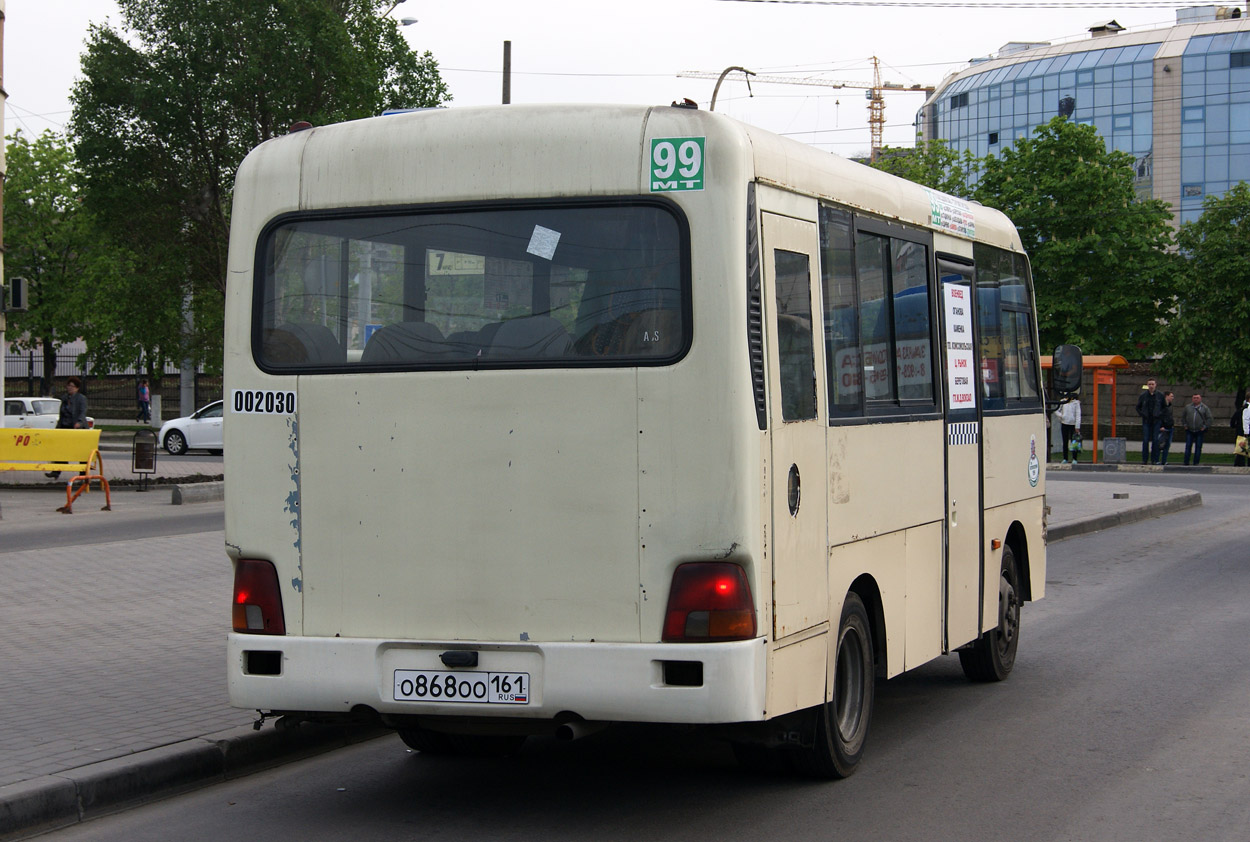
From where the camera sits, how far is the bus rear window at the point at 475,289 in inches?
219

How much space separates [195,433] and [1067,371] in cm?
3149

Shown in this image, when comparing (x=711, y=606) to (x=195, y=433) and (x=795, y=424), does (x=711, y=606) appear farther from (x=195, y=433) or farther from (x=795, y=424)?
(x=195, y=433)

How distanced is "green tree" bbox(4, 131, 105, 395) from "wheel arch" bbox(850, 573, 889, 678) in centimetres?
4884

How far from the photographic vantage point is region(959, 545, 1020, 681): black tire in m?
8.98

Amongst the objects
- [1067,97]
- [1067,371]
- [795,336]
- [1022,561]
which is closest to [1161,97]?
[1067,97]

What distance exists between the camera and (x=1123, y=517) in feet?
69.4

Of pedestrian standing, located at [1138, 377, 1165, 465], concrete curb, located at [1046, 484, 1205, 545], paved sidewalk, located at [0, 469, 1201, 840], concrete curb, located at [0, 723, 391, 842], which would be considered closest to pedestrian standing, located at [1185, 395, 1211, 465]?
pedestrian standing, located at [1138, 377, 1165, 465]

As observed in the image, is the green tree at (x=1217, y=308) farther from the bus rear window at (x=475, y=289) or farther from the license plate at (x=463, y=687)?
the license plate at (x=463, y=687)

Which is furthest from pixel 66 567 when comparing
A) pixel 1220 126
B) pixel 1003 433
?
pixel 1220 126

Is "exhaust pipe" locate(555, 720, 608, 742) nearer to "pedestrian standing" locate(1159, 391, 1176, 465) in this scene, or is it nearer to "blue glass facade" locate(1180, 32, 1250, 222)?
"pedestrian standing" locate(1159, 391, 1176, 465)

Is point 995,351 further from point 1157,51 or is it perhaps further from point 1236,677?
point 1157,51

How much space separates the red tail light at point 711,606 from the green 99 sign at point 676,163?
1405 mm

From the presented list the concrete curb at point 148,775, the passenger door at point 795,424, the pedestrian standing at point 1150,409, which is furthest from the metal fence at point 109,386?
the passenger door at point 795,424

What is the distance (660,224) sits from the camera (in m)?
5.54
